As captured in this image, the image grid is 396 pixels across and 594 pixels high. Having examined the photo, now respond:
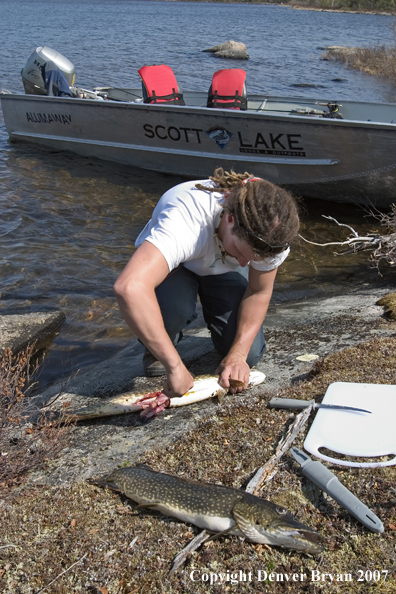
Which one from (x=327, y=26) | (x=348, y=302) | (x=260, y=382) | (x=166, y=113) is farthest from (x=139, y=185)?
(x=327, y=26)

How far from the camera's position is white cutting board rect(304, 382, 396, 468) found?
8.91 feet

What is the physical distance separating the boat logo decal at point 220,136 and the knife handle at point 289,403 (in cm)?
665

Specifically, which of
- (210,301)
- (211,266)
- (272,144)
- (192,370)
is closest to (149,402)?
(192,370)

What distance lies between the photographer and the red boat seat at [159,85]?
9523 mm

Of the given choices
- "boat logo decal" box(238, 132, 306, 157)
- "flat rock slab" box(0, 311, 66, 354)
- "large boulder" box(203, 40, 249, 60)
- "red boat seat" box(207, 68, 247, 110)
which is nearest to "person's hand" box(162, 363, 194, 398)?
"flat rock slab" box(0, 311, 66, 354)

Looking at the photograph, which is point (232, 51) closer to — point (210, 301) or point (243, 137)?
point (243, 137)

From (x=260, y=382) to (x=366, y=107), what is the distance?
28.1 ft

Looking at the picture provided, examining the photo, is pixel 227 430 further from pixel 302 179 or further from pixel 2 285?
pixel 302 179

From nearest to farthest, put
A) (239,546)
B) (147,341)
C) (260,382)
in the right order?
(239,546) < (147,341) < (260,382)

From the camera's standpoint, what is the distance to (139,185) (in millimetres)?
10211

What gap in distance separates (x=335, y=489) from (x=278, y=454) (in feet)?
1.33

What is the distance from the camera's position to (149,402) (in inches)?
136

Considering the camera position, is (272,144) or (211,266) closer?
(211,266)

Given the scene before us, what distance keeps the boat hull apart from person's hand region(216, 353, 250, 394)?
559cm
